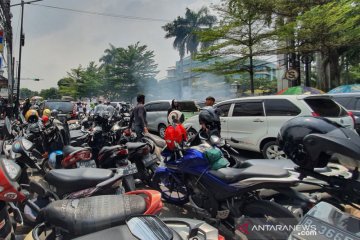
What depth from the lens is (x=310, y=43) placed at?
14961 mm

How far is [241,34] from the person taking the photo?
52.5 feet

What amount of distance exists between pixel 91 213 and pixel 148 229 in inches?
20.3

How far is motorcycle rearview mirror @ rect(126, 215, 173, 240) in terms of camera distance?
4.72ft

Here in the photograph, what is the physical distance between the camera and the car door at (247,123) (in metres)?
7.22

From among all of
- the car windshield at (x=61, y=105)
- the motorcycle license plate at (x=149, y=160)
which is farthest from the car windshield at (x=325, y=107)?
the car windshield at (x=61, y=105)

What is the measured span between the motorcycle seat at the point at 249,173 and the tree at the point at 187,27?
39234 millimetres

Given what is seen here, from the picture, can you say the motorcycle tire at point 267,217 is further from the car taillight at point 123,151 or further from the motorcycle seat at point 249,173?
the car taillight at point 123,151

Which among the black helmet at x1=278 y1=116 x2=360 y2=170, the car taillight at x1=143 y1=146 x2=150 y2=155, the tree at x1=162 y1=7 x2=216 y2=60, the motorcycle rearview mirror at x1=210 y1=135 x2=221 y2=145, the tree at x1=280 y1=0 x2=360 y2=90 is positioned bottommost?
the car taillight at x1=143 y1=146 x2=150 y2=155

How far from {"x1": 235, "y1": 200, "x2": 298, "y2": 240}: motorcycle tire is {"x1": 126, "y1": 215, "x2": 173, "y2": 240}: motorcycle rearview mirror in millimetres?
970

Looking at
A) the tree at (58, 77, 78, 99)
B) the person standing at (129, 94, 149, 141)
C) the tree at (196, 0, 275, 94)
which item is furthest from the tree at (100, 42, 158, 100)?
the person standing at (129, 94, 149, 141)

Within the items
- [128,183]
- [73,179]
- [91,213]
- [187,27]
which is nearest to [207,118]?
[128,183]

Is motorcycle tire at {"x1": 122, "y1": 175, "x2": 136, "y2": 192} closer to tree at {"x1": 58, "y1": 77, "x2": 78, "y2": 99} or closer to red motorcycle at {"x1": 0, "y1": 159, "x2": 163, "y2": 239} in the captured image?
red motorcycle at {"x1": 0, "y1": 159, "x2": 163, "y2": 239}

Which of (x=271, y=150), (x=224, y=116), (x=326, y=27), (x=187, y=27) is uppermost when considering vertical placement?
(x=187, y=27)

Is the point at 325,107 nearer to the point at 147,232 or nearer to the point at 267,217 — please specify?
the point at 267,217
